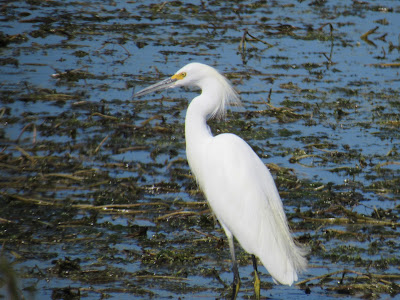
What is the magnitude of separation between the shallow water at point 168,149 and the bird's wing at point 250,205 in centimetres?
35

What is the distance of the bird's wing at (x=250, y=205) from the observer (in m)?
4.21

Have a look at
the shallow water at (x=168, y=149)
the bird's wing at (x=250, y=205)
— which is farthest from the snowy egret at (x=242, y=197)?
the shallow water at (x=168, y=149)

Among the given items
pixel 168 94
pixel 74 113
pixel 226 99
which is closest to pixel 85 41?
pixel 168 94

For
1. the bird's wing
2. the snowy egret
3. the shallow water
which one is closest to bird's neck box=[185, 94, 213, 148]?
the snowy egret

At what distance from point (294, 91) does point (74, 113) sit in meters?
2.92

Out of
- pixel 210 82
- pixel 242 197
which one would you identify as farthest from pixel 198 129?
pixel 242 197

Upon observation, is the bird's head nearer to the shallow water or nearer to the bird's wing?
the bird's wing

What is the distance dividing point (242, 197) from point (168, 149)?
249 centimetres

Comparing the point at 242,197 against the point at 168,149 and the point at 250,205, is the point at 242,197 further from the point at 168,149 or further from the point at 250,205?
the point at 168,149

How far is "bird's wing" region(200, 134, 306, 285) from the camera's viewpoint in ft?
13.8

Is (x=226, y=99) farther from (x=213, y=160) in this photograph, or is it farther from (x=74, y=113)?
(x=74, y=113)

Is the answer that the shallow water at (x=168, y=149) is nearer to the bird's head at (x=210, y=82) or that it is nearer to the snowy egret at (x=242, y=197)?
the snowy egret at (x=242, y=197)

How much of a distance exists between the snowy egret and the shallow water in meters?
0.33

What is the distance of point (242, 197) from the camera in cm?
425
